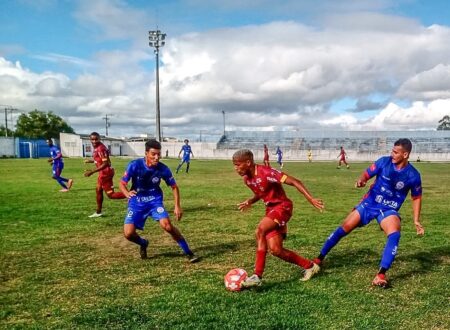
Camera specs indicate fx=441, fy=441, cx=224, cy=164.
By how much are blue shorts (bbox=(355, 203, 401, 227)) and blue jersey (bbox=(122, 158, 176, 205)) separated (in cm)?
318

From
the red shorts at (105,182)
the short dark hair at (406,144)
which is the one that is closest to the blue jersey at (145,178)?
the short dark hair at (406,144)

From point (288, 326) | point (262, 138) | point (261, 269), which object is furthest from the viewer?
point (262, 138)

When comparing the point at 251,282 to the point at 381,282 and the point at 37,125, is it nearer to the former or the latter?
the point at 381,282

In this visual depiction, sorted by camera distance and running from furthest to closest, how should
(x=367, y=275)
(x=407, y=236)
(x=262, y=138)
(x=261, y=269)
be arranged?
(x=262, y=138) < (x=407, y=236) < (x=367, y=275) < (x=261, y=269)

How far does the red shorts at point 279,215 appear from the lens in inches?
244

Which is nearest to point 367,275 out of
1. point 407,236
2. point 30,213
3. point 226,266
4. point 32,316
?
point 226,266

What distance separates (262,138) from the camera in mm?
87500

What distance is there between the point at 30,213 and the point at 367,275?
9.73 m

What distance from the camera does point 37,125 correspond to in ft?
330

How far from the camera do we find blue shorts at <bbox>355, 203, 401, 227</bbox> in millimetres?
6543

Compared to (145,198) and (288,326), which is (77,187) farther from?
(288,326)

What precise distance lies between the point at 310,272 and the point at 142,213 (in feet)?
9.92

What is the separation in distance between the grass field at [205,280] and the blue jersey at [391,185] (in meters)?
1.11

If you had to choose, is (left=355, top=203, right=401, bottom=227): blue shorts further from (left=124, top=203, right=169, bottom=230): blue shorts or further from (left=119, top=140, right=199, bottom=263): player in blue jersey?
(left=124, top=203, right=169, bottom=230): blue shorts
